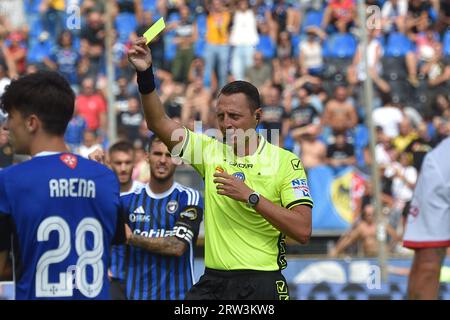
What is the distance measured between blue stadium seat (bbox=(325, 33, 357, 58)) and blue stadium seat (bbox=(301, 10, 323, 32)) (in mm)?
613

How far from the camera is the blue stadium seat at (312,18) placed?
21203 millimetres

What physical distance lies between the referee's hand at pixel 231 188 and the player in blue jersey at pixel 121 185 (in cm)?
248

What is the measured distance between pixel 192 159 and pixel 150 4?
15.0 metres

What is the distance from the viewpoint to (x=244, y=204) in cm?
668

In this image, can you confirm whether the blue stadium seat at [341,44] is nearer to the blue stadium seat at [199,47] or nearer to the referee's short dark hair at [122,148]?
the blue stadium seat at [199,47]

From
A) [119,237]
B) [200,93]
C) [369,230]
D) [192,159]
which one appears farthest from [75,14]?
[119,237]

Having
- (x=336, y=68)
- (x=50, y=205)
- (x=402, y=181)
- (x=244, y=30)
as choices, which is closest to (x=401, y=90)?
(x=336, y=68)

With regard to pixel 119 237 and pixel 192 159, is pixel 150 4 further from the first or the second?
pixel 119 237

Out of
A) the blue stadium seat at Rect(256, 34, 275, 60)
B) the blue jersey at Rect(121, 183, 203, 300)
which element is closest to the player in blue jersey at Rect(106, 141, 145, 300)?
the blue jersey at Rect(121, 183, 203, 300)

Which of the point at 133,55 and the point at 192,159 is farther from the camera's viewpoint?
the point at 192,159

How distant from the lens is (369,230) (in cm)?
1522

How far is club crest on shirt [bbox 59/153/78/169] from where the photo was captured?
5098 mm

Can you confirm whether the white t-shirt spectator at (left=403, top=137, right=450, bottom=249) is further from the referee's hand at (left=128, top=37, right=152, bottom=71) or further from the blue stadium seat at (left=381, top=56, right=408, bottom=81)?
the blue stadium seat at (left=381, top=56, right=408, bottom=81)
